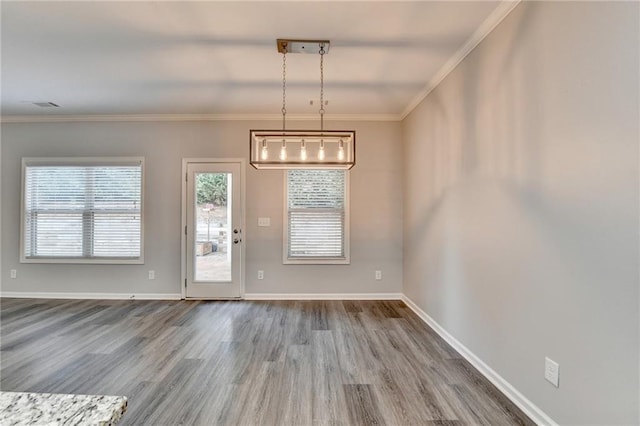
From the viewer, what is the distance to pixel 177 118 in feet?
14.9

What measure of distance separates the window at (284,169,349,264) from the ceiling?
3.64ft

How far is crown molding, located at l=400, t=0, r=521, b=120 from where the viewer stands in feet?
6.91

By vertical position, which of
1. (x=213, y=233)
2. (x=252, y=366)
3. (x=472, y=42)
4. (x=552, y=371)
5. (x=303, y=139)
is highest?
(x=472, y=42)

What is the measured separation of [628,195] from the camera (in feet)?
4.35

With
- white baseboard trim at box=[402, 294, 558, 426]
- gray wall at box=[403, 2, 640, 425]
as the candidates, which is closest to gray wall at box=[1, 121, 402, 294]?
white baseboard trim at box=[402, 294, 558, 426]

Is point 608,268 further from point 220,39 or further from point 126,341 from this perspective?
point 126,341

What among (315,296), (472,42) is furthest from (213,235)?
(472,42)

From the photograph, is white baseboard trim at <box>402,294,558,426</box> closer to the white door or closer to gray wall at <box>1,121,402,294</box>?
gray wall at <box>1,121,402,294</box>

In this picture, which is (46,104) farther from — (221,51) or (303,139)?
(303,139)

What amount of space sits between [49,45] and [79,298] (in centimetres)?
365

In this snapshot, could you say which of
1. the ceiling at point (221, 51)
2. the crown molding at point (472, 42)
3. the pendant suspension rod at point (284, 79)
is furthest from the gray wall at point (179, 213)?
the crown molding at point (472, 42)

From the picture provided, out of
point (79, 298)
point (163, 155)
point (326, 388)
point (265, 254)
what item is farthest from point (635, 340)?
point (79, 298)

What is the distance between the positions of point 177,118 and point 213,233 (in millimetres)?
1905

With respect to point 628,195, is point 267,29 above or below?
above
